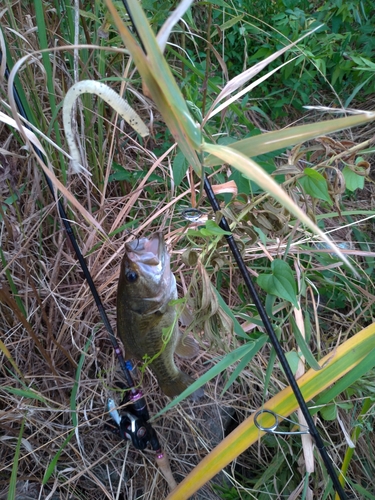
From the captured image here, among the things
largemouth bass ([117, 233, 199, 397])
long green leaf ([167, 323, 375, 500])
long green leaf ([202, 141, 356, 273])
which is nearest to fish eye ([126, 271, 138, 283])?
largemouth bass ([117, 233, 199, 397])

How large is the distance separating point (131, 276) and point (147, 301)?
79mm

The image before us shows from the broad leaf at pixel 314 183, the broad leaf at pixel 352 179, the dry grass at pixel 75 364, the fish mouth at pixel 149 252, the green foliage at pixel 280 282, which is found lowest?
the dry grass at pixel 75 364

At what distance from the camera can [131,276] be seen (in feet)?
3.85

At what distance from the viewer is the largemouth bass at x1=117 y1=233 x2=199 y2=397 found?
1.14 m

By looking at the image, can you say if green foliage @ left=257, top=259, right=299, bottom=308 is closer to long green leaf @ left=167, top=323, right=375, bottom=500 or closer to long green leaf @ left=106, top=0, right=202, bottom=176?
long green leaf @ left=167, top=323, right=375, bottom=500

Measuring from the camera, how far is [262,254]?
5.18ft

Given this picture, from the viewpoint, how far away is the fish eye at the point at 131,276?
1.17 meters

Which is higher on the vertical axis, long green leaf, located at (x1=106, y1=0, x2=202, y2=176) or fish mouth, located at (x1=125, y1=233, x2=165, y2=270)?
long green leaf, located at (x1=106, y1=0, x2=202, y2=176)

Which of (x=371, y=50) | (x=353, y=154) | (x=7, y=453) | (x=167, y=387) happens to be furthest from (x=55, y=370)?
(x=371, y=50)

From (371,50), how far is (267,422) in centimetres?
198

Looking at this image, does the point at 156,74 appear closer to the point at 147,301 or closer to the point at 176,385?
the point at 147,301

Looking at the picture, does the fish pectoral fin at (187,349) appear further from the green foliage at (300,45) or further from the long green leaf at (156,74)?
the green foliage at (300,45)

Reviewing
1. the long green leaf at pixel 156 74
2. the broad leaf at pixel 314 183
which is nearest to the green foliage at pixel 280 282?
the broad leaf at pixel 314 183

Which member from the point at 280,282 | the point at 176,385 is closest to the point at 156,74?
the point at 280,282
